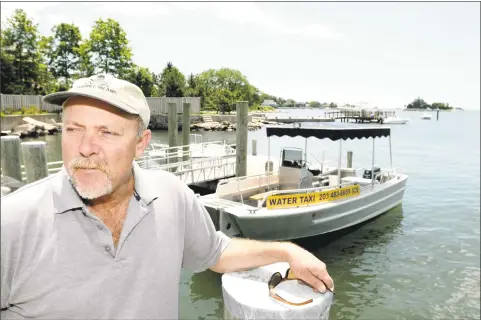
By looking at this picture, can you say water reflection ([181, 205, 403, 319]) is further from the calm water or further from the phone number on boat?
the phone number on boat

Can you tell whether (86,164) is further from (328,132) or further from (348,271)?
(328,132)

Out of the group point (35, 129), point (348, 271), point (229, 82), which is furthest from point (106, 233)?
point (229, 82)

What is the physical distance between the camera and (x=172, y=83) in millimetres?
56312

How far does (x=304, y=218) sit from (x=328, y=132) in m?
2.85

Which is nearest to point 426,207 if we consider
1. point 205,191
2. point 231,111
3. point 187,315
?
point 205,191

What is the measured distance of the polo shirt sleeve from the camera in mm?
1677

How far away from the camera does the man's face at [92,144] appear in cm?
140

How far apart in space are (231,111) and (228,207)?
212 feet

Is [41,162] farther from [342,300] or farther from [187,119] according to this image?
[187,119]

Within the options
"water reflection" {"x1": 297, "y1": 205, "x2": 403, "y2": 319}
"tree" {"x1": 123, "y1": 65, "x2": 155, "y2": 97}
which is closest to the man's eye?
"water reflection" {"x1": 297, "y1": 205, "x2": 403, "y2": 319}

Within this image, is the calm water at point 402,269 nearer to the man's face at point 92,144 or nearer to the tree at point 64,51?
the man's face at point 92,144

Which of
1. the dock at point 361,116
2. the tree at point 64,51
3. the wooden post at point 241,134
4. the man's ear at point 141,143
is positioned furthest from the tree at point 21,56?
the dock at point 361,116

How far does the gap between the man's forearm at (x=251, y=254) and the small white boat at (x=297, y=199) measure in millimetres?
7489

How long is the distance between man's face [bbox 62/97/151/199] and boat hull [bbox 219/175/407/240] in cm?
782
